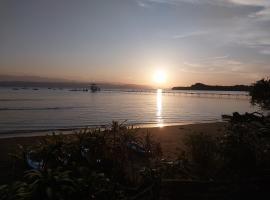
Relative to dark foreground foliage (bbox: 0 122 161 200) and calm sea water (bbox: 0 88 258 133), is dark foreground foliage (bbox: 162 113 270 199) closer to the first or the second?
dark foreground foliage (bbox: 0 122 161 200)

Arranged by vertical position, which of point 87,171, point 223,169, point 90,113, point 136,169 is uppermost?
point 87,171

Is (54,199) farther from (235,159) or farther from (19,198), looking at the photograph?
(235,159)

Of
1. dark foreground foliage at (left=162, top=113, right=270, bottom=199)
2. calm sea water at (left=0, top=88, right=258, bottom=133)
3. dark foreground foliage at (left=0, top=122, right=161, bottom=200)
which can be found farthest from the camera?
calm sea water at (left=0, top=88, right=258, bottom=133)

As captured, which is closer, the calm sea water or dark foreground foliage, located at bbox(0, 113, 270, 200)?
dark foreground foliage, located at bbox(0, 113, 270, 200)

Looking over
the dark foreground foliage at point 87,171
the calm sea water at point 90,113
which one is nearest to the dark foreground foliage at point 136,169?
the dark foreground foliage at point 87,171

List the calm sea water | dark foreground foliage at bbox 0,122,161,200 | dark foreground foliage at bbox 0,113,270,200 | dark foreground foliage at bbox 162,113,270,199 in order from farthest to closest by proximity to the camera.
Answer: the calm sea water → dark foreground foliage at bbox 162,113,270,199 → dark foreground foliage at bbox 0,113,270,200 → dark foreground foliage at bbox 0,122,161,200

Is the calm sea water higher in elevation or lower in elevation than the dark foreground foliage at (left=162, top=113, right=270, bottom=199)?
lower

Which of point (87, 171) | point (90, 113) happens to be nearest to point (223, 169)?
point (87, 171)

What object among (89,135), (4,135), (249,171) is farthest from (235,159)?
(4,135)

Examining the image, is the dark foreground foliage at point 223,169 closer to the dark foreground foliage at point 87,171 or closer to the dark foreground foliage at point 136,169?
the dark foreground foliage at point 136,169

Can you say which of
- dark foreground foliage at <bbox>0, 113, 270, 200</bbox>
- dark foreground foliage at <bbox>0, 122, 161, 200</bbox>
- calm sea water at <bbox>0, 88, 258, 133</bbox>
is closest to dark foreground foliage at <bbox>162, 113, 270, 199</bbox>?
dark foreground foliage at <bbox>0, 113, 270, 200</bbox>

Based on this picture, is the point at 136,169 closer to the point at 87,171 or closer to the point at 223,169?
the point at 87,171

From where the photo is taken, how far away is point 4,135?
21328 millimetres

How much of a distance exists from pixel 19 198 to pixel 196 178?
350 centimetres
